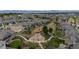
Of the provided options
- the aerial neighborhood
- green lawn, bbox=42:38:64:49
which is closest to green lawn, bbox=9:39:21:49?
the aerial neighborhood

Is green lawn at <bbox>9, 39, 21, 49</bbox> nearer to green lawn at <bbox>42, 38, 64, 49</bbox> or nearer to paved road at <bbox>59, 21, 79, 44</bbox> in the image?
green lawn at <bbox>42, 38, 64, 49</bbox>

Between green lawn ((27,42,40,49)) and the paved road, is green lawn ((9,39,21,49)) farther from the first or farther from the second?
the paved road

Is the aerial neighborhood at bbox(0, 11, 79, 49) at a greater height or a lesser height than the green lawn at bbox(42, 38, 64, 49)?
greater

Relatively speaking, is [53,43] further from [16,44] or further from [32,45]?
[16,44]

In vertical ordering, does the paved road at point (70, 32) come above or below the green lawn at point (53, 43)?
above

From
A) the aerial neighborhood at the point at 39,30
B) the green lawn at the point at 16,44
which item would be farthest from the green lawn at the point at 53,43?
the green lawn at the point at 16,44

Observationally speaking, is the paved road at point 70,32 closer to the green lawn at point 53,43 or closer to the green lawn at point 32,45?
the green lawn at point 53,43

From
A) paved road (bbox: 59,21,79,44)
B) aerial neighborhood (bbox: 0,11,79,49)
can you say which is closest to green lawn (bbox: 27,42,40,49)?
aerial neighborhood (bbox: 0,11,79,49)

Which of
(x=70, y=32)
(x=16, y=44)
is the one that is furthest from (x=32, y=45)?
(x=70, y=32)
